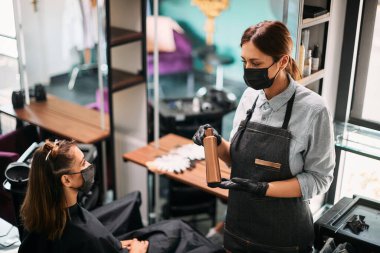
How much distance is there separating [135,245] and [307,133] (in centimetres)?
104

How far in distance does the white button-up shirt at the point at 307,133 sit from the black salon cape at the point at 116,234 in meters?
0.66

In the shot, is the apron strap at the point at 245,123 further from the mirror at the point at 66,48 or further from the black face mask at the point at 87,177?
the mirror at the point at 66,48

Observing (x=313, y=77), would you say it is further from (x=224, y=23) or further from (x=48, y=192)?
(x=224, y=23)

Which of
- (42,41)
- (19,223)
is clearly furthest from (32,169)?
(42,41)

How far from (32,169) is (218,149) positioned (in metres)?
0.75

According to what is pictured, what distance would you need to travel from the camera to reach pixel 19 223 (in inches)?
101

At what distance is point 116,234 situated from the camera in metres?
2.86

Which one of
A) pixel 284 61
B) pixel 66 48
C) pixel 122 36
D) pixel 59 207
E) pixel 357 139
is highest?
pixel 284 61

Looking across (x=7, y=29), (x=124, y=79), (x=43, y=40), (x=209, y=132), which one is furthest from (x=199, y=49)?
(x=209, y=132)

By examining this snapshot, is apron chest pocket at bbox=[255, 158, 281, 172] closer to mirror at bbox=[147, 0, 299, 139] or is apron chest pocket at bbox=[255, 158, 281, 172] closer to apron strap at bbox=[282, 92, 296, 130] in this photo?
apron strap at bbox=[282, 92, 296, 130]

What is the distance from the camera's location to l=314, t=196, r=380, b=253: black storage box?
2.29 m

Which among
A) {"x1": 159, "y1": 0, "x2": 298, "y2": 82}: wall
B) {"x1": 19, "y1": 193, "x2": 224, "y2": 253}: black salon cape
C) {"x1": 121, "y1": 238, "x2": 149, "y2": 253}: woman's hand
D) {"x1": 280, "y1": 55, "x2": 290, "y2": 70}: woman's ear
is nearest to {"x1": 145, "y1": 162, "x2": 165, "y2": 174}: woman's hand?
{"x1": 19, "y1": 193, "x2": 224, "y2": 253}: black salon cape

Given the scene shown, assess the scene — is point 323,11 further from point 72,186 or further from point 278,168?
point 72,186

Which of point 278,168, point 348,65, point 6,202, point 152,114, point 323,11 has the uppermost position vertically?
point 323,11
